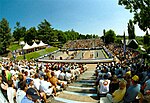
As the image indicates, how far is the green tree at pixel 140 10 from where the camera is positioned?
1795 centimetres

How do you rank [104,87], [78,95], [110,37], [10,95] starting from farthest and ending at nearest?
[110,37], [78,95], [104,87], [10,95]

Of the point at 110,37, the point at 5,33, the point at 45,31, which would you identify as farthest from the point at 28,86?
the point at 110,37

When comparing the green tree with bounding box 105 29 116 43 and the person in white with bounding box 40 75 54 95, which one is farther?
the green tree with bounding box 105 29 116 43

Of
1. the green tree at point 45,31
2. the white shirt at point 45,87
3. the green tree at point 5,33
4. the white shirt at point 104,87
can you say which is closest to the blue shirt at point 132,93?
the white shirt at point 104,87

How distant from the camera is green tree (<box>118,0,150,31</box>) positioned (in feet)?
58.9

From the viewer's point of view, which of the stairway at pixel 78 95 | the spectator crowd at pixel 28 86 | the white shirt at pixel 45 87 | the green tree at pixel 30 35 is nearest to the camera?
the spectator crowd at pixel 28 86

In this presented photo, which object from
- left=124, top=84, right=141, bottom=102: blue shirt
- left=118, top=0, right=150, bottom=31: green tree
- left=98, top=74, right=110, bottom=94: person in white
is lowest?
left=98, top=74, right=110, bottom=94: person in white

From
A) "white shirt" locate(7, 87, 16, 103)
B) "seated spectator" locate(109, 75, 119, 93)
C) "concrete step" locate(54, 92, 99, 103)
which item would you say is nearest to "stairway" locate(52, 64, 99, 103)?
"concrete step" locate(54, 92, 99, 103)

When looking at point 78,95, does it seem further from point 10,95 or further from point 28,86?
point 10,95

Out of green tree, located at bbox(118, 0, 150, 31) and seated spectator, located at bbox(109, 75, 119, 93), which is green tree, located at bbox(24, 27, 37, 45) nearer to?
green tree, located at bbox(118, 0, 150, 31)

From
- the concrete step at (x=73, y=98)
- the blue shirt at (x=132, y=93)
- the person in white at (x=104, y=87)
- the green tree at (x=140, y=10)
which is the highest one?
the green tree at (x=140, y=10)

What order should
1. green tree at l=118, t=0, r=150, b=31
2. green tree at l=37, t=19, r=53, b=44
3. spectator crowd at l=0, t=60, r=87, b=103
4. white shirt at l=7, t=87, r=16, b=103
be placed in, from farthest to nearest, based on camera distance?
1. green tree at l=37, t=19, r=53, b=44
2. green tree at l=118, t=0, r=150, b=31
3. white shirt at l=7, t=87, r=16, b=103
4. spectator crowd at l=0, t=60, r=87, b=103

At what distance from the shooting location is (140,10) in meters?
18.5

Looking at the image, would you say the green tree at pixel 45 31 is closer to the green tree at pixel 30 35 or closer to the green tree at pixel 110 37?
the green tree at pixel 30 35
